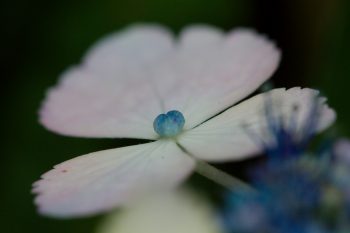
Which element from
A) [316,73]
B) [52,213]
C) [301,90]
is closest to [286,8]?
[316,73]

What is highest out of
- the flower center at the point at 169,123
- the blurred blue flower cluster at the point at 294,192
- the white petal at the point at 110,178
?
the flower center at the point at 169,123

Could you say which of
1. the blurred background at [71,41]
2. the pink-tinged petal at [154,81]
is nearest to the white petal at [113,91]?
the pink-tinged petal at [154,81]

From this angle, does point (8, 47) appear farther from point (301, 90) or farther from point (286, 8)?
point (301, 90)

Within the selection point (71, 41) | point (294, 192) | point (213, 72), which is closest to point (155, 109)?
point (213, 72)

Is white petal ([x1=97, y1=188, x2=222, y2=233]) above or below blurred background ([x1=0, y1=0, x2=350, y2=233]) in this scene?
below

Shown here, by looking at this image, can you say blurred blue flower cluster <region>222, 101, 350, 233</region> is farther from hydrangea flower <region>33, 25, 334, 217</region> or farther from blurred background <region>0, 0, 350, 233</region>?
blurred background <region>0, 0, 350, 233</region>

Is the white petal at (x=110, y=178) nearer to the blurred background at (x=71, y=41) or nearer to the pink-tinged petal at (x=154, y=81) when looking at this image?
the pink-tinged petal at (x=154, y=81)

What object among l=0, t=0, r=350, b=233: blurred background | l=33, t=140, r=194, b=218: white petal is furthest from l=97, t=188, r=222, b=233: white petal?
l=0, t=0, r=350, b=233: blurred background

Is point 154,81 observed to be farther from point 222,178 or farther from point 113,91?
point 222,178

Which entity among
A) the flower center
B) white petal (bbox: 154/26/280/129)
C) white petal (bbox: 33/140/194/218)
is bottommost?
white petal (bbox: 33/140/194/218)
